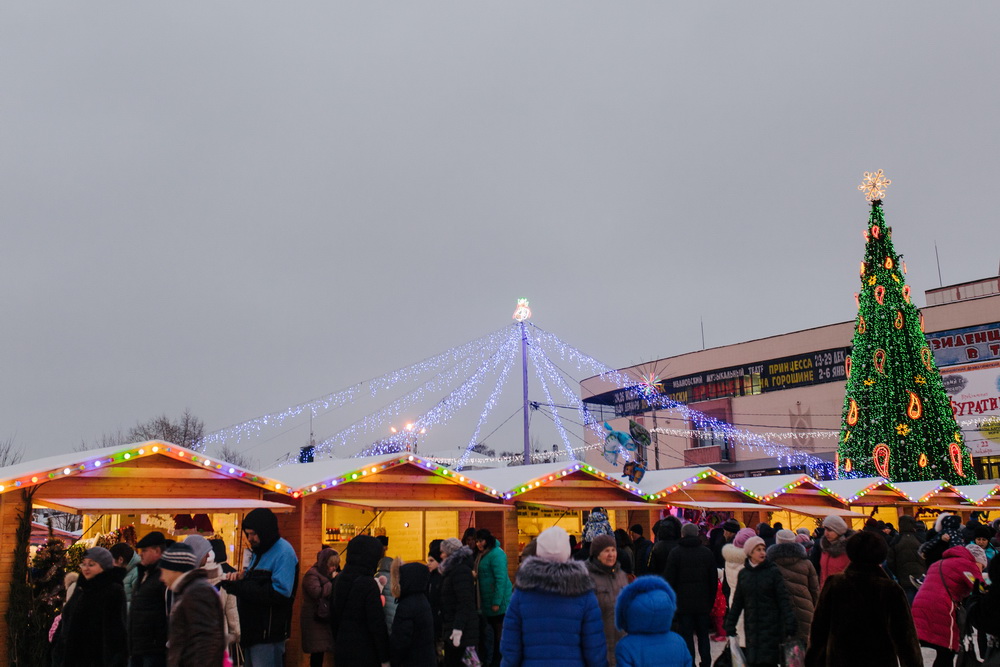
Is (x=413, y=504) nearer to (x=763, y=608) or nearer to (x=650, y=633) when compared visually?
(x=763, y=608)

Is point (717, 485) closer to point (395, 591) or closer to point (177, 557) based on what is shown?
point (395, 591)

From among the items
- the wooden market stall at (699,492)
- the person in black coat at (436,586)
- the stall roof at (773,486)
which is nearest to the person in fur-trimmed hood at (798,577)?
the person in black coat at (436,586)

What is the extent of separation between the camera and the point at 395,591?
5.75 meters

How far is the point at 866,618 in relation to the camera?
15.1ft

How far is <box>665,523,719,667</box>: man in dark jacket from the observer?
7887 mm

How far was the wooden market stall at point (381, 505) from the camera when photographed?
448 inches

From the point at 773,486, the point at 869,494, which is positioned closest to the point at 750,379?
the point at 869,494

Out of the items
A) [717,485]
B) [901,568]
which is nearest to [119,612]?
[901,568]

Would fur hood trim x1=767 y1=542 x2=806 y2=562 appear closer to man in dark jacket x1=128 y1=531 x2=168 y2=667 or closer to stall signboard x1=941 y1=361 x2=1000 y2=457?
man in dark jacket x1=128 y1=531 x2=168 y2=667

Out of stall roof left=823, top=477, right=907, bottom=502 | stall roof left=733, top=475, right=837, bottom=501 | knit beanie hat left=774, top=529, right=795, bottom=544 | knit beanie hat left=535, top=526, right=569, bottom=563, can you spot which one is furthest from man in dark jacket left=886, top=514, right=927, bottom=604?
stall roof left=823, top=477, right=907, bottom=502

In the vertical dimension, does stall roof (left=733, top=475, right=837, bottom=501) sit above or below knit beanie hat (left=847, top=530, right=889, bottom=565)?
above

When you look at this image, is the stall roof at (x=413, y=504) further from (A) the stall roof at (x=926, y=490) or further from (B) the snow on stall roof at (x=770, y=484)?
(A) the stall roof at (x=926, y=490)

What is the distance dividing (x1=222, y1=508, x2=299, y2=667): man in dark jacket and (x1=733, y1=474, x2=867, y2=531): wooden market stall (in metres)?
13.4

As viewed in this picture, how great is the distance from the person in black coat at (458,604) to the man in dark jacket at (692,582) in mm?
2106
